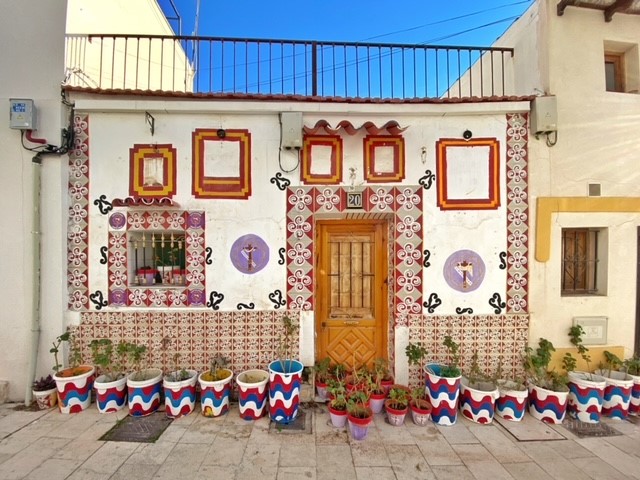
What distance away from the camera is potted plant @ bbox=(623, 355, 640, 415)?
367 centimetres

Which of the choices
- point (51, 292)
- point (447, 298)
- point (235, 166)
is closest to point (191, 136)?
point (235, 166)

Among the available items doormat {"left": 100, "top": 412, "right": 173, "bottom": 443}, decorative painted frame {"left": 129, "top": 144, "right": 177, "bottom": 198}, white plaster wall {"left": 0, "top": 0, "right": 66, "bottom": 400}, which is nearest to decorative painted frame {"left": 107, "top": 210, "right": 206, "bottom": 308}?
decorative painted frame {"left": 129, "top": 144, "right": 177, "bottom": 198}

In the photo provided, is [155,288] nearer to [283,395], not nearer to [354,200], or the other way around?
[283,395]

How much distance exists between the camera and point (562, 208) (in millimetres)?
3889

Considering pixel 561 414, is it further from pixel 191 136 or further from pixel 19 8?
pixel 19 8

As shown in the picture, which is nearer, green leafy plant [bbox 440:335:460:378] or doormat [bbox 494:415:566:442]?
doormat [bbox 494:415:566:442]

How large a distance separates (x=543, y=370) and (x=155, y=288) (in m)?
4.91

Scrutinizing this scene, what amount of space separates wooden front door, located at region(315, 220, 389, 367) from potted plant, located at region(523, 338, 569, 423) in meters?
1.77

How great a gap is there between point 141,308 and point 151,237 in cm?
93

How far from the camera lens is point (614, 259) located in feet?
12.9

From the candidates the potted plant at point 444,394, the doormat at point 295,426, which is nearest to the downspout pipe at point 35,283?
the doormat at point 295,426

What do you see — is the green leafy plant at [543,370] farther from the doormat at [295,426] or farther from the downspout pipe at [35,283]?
the downspout pipe at [35,283]

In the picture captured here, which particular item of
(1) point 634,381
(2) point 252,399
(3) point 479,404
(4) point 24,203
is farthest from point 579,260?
(4) point 24,203

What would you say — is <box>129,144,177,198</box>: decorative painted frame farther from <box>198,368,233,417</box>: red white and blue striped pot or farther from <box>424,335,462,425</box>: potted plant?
<box>424,335,462,425</box>: potted plant
